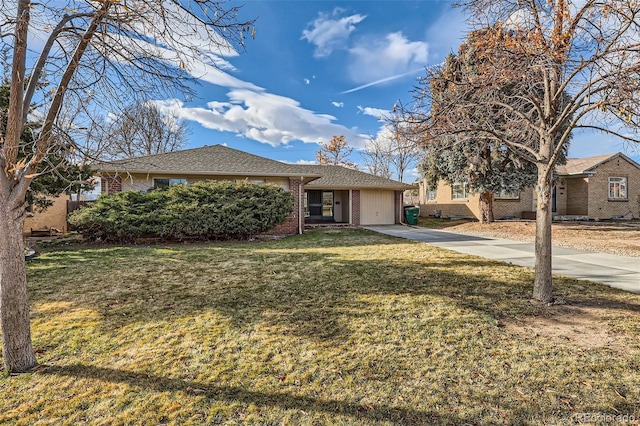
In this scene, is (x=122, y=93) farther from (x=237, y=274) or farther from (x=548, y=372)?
(x=548, y=372)

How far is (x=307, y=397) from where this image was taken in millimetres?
2588

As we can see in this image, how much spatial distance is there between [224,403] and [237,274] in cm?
397

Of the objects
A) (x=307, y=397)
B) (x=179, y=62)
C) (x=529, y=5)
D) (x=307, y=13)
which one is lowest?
(x=307, y=397)

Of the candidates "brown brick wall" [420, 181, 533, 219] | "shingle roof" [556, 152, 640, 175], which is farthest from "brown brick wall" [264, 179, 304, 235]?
"shingle roof" [556, 152, 640, 175]

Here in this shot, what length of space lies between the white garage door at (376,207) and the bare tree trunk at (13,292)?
16.5 meters

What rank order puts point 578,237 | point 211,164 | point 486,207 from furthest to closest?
point 486,207, point 211,164, point 578,237

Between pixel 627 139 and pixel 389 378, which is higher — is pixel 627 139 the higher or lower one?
the higher one

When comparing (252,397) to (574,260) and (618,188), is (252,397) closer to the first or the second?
(574,260)

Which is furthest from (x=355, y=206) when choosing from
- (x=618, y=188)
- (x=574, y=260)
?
(x=618, y=188)

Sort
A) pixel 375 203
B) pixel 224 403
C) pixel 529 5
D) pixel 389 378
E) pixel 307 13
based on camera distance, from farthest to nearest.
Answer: pixel 375 203 → pixel 307 13 → pixel 529 5 → pixel 389 378 → pixel 224 403

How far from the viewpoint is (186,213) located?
34.6 feet

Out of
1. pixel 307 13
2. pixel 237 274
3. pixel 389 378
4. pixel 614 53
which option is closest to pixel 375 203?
pixel 307 13

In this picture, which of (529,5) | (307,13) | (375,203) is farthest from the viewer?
(375,203)

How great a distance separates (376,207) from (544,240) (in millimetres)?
14543
